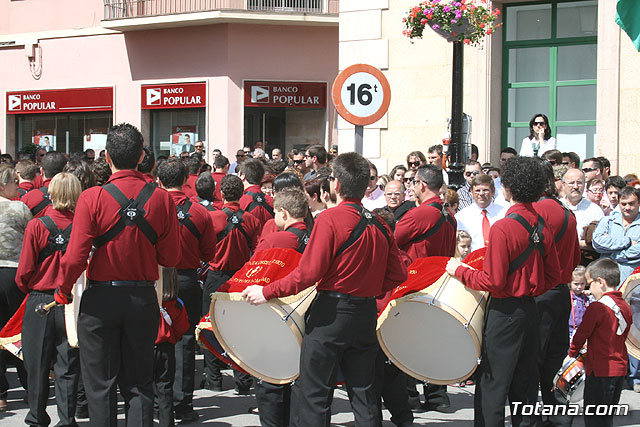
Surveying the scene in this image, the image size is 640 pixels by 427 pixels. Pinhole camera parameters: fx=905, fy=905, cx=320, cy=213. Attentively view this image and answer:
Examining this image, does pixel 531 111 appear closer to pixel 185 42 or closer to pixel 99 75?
pixel 185 42

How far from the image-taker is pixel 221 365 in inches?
337

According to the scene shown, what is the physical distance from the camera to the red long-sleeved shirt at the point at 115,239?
5.52 m

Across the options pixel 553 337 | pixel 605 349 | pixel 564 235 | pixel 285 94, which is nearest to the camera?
pixel 605 349

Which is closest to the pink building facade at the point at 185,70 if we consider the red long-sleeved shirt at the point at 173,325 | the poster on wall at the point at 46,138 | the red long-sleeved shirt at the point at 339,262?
the poster on wall at the point at 46,138

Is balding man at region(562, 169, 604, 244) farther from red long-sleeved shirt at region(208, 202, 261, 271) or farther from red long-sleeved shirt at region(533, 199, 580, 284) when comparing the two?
red long-sleeved shirt at region(208, 202, 261, 271)

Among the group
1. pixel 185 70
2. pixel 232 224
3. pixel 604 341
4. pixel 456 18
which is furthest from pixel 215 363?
pixel 185 70

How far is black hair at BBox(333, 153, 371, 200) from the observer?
222 inches

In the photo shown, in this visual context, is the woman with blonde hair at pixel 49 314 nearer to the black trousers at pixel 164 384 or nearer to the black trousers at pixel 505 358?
the black trousers at pixel 164 384

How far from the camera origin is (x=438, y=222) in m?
7.35

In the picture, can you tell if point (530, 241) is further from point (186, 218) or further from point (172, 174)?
point (172, 174)

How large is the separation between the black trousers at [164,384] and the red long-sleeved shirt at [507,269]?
2365 millimetres

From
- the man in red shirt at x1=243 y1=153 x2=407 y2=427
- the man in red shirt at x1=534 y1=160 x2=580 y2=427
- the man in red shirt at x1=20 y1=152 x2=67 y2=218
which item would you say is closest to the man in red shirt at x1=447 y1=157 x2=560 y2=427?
the man in red shirt at x1=534 y1=160 x2=580 y2=427

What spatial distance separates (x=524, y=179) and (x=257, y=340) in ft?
6.77

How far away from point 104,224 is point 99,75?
20.4 meters
